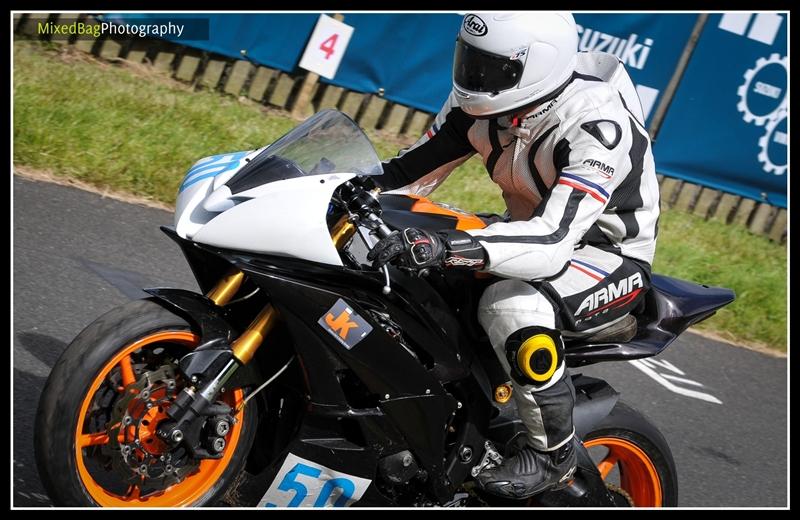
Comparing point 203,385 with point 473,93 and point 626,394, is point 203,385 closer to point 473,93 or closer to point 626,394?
point 473,93

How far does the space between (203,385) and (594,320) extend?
4.49 ft

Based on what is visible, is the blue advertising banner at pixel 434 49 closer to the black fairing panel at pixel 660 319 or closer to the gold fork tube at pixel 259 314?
the black fairing panel at pixel 660 319

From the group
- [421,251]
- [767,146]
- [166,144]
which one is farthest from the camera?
[767,146]

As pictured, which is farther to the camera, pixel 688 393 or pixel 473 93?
pixel 688 393

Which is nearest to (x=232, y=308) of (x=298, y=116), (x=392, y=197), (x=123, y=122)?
(x=392, y=197)

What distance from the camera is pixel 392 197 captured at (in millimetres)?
3541

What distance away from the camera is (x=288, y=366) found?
10.7 ft

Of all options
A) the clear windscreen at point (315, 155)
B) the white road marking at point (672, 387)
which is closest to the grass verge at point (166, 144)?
the white road marking at point (672, 387)

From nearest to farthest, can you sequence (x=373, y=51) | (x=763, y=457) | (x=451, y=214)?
(x=451, y=214), (x=763, y=457), (x=373, y=51)

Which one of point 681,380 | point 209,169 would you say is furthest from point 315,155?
point 681,380

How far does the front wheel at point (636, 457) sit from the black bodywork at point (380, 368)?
405mm

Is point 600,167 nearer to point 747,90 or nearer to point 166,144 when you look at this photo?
point 166,144

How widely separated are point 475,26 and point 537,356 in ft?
3.50

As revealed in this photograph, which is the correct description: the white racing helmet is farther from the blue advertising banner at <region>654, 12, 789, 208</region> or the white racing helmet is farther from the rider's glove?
the blue advertising banner at <region>654, 12, 789, 208</region>
